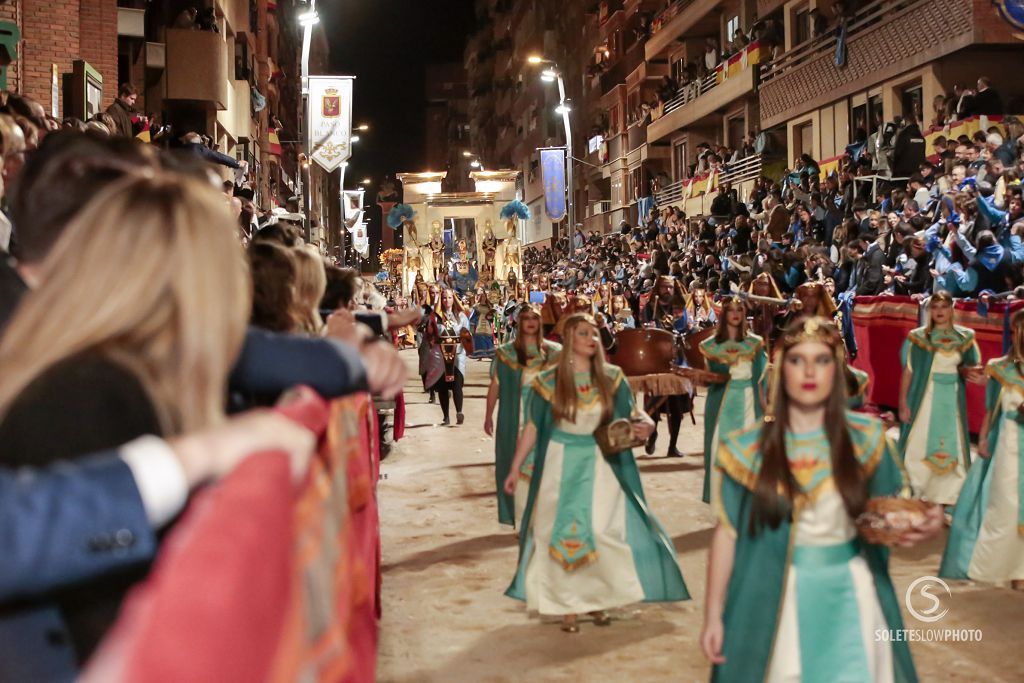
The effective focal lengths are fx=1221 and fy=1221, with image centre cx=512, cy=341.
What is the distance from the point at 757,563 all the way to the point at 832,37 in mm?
27522

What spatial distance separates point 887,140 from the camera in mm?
21531

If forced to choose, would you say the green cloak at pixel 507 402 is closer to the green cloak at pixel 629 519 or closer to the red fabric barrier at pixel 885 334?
the green cloak at pixel 629 519

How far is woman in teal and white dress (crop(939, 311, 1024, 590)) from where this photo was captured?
7.68 metres

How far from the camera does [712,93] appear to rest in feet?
130

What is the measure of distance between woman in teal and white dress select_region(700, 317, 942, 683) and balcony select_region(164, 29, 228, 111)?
24.4 m

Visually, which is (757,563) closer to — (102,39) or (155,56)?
(102,39)

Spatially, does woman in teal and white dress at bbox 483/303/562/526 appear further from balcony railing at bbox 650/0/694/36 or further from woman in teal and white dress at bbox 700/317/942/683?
balcony railing at bbox 650/0/694/36

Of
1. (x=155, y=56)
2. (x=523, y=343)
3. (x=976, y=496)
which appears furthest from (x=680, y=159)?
(x=976, y=496)

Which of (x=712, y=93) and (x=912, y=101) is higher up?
(x=712, y=93)

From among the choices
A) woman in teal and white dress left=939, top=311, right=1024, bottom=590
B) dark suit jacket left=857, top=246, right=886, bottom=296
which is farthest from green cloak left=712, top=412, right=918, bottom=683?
dark suit jacket left=857, top=246, right=886, bottom=296

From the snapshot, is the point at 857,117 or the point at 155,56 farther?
the point at 857,117

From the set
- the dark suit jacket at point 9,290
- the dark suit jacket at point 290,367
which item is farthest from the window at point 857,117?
the dark suit jacket at point 9,290

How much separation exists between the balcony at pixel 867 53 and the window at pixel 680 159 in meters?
11.3

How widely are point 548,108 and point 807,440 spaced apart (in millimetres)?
76769
